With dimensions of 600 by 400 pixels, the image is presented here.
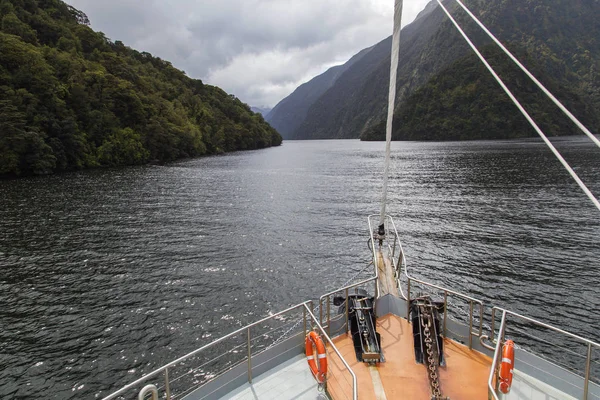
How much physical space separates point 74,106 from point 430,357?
100134 mm

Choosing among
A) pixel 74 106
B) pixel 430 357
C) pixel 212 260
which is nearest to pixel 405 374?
pixel 430 357

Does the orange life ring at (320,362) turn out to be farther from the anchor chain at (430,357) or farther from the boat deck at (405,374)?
the anchor chain at (430,357)

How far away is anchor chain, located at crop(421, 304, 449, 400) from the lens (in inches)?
253

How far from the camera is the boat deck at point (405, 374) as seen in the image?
6.83 metres

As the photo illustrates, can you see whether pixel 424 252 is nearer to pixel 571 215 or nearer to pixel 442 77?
pixel 571 215

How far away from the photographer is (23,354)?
1347 cm

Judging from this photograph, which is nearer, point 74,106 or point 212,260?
point 212,260

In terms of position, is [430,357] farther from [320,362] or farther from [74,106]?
[74,106]

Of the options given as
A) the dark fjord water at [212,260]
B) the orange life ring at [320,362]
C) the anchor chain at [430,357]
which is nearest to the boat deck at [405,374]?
the anchor chain at [430,357]

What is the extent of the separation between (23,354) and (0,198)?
4069 centimetres

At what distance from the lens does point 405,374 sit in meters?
7.45

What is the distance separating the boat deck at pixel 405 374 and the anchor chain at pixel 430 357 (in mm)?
346

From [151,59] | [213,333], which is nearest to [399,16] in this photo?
[213,333]

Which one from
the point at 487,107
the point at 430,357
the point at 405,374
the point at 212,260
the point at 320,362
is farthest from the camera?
the point at 487,107
